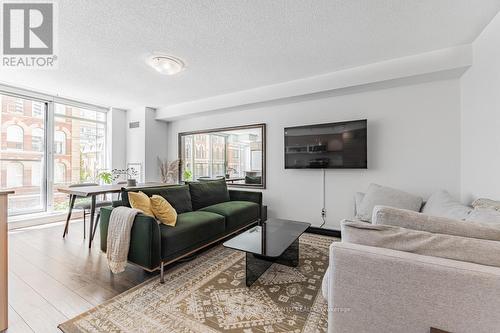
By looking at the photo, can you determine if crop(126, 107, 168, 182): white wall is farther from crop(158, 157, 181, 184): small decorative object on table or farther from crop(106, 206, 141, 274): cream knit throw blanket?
crop(106, 206, 141, 274): cream knit throw blanket

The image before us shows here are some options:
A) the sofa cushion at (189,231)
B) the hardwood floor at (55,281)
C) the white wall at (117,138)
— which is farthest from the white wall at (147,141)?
the sofa cushion at (189,231)

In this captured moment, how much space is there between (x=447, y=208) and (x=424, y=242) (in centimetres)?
126

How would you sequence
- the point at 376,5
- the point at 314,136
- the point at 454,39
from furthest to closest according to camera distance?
the point at 314,136 < the point at 454,39 < the point at 376,5

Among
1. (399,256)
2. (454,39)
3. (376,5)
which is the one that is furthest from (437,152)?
(399,256)

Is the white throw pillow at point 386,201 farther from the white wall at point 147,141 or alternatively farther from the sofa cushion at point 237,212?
the white wall at point 147,141

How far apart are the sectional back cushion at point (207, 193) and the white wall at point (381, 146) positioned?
0.91 meters

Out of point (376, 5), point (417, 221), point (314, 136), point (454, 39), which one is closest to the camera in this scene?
point (417, 221)

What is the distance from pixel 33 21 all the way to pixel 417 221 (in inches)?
143

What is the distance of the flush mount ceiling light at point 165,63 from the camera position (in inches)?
104

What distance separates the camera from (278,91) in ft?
11.9

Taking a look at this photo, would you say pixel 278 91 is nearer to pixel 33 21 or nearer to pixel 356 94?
pixel 356 94

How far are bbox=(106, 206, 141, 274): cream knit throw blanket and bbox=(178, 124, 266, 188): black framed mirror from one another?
8.32 feet

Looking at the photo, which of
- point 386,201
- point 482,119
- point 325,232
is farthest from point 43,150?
point 482,119

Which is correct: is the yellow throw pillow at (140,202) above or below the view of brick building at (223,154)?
below
